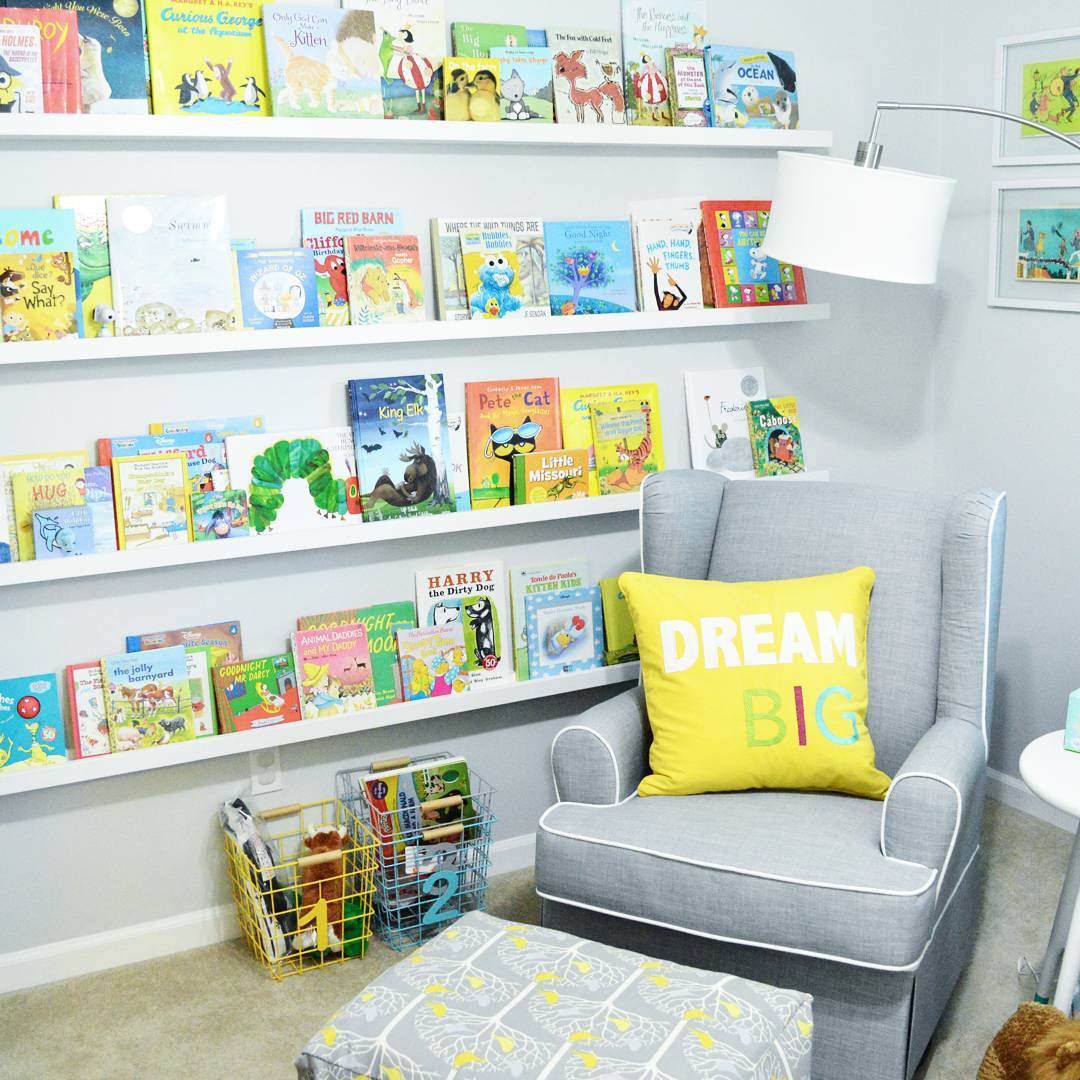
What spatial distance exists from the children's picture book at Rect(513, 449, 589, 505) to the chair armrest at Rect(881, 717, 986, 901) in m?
0.97

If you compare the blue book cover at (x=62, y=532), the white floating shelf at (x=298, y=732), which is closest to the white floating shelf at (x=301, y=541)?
the blue book cover at (x=62, y=532)

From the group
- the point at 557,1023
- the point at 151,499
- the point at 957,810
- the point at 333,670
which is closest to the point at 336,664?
the point at 333,670

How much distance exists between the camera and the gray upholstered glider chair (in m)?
1.88

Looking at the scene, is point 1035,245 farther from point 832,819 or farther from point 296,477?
point 296,477

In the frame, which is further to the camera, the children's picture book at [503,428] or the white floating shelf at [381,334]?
the children's picture book at [503,428]

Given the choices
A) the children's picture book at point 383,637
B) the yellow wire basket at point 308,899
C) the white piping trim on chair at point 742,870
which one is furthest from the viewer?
the children's picture book at point 383,637

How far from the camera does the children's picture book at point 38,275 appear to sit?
2.17 metres

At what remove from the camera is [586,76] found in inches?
103

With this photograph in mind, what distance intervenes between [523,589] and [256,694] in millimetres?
607

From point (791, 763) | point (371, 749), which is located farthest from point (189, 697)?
point (791, 763)

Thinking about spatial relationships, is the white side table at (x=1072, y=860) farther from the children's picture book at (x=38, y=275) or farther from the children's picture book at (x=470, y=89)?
the children's picture book at (x=38, y=275)

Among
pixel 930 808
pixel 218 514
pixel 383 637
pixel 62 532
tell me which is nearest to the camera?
pixel 930 808

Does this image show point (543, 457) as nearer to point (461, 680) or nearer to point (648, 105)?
point (461, 680)

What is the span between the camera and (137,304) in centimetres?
227
